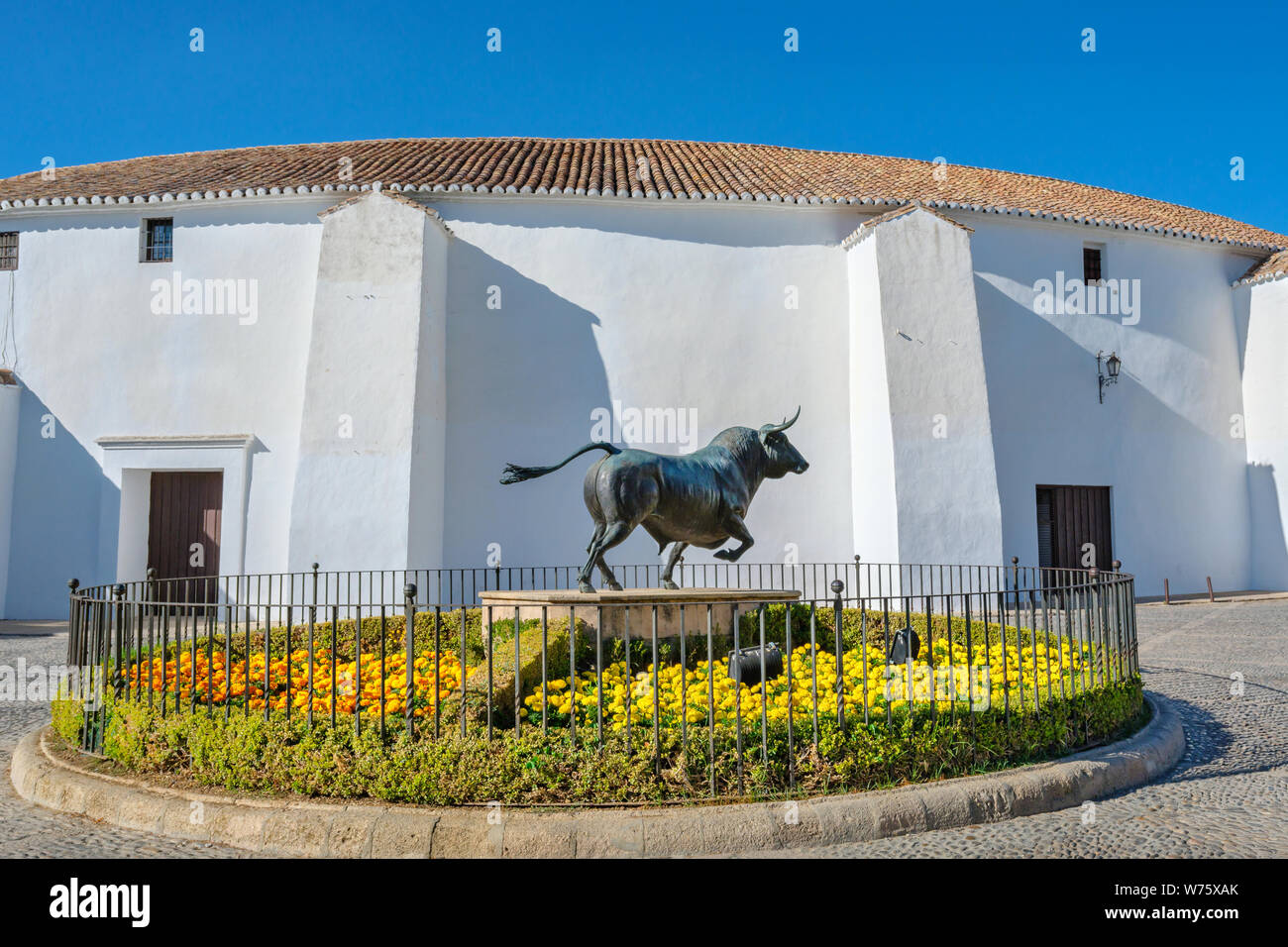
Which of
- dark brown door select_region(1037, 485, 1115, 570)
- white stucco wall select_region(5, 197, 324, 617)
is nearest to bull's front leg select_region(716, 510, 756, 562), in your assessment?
white stucco wall select_region(5, 197, 324, 617)

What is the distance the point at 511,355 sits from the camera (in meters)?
Answer: 14.2

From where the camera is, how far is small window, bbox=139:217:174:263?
14570 mm

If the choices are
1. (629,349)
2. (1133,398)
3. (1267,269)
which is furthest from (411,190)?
(1267,269)

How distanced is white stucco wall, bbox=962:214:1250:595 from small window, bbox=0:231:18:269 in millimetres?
15299

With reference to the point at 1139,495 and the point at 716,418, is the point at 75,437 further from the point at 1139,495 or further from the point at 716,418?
the point at 1139,495

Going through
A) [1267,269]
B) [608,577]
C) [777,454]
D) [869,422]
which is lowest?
[608,577]

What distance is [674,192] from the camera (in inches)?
571

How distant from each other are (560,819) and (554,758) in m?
0.38

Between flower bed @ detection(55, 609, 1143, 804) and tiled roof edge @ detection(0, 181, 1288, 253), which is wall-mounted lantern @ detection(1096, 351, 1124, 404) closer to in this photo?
tiled roof edge @ detection(0, 181, 1288, 253)

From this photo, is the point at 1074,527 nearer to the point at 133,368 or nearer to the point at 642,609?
the point at 642,609
